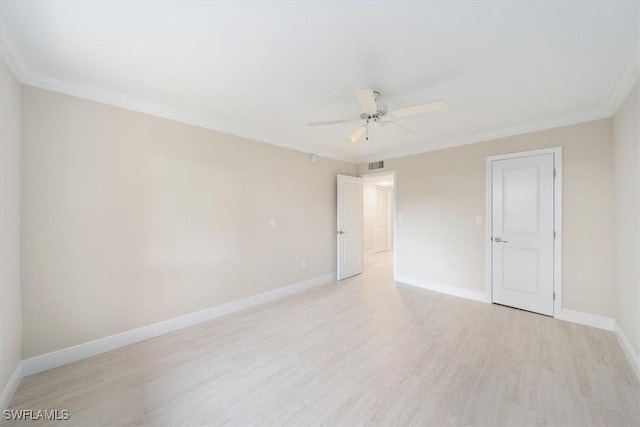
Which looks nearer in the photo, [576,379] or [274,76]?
[576,379]

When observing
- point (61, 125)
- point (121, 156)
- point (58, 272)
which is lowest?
point (58, 272)

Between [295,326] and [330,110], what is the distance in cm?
247

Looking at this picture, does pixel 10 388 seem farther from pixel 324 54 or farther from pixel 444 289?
pixel 444 289

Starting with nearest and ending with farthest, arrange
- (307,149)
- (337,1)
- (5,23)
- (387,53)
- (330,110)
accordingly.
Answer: (337,1), (5,23), (387,53), (330,110), (307,149)

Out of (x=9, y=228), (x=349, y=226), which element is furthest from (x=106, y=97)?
(x=349, y=226)

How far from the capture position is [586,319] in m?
2.81

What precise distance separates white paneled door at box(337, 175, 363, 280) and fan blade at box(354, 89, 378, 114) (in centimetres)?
252

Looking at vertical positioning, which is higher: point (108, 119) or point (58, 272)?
point (108, 119)

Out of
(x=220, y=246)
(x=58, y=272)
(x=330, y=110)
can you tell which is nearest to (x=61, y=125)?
(x=58, y=272)

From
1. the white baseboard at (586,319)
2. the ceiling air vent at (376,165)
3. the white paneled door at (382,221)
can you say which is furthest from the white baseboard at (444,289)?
the white paneled door at (382,221)

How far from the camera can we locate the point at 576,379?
1924mm

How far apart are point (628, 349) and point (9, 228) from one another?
512 centimetres

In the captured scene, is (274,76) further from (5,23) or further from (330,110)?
(5,23)

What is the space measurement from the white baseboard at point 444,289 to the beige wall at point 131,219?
2.32 metres
